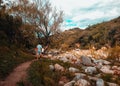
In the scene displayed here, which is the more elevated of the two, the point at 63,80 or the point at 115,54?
the point at 115,54

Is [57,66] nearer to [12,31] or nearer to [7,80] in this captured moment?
[7,80]

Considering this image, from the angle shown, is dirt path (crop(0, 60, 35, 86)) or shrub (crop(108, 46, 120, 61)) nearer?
dirt path (crop(0, 60, 35, 86))

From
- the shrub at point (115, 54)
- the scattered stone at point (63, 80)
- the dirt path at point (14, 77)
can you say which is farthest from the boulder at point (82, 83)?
the shrub at point (115, 54)

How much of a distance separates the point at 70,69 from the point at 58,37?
57.1 feet

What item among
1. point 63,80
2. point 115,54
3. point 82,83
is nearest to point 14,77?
point 63,80

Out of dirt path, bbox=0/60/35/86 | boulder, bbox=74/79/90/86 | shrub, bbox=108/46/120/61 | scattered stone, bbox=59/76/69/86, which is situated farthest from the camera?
shrub, bbox=108/46/120/61

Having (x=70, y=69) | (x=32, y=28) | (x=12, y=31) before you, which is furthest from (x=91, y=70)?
(x=32, y=28)

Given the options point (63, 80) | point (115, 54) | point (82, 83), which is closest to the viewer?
point (82, 83)

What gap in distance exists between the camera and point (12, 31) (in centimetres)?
2506

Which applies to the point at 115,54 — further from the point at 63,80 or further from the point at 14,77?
the point at 14,77

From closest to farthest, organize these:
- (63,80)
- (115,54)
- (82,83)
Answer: (82,83), (63,80), (115,54)

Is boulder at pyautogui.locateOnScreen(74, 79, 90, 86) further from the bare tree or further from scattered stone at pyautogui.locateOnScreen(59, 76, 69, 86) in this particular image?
the bare tree

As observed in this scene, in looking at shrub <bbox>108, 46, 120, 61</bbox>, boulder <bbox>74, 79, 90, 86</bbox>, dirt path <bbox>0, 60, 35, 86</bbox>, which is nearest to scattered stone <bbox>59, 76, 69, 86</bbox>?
boulder <bbox>74, 79, 90, 86</bbox>

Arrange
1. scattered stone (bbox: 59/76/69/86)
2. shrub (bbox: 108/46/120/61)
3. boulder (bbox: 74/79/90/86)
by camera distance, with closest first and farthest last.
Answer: boulder (bbox: 74/79/90/86) < scattered stone (bbox: 59/76/69/86) < shrub (bbox: 108/46/120/61)
